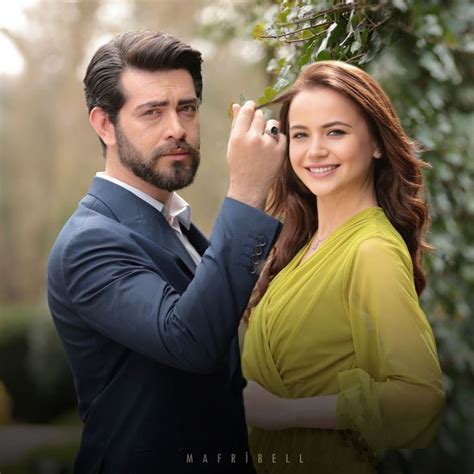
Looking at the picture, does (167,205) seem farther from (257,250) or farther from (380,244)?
(380,244)

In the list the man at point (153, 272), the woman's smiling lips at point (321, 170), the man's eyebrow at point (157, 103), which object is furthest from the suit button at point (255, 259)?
the man's eyebrow at point (157, 103)

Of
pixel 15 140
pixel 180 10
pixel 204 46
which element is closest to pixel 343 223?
pixel 204 46

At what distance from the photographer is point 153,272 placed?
80.8 inches

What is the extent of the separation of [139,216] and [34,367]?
7.96 meters

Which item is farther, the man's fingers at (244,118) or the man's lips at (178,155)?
the man's lips at (178,155)

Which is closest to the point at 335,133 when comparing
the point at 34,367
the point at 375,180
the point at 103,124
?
the point at 375,180

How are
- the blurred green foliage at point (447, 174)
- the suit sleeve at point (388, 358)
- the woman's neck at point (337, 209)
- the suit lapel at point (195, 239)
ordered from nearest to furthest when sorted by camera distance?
1. the suit sleeve at point (388, 358)
2. the woman's neck at point (337, 209)
3. the suit lapel at point (195, 239)
4. the blurred green foliage at point (447, 174)

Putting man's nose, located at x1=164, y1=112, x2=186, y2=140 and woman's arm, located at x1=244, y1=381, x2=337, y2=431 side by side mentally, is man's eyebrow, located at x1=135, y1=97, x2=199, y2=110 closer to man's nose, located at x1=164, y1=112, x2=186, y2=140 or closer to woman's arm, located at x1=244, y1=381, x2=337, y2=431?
man's nose, located at x1=164, y1=112, x2=186, y2=140

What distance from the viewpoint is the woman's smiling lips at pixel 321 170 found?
6.54ft

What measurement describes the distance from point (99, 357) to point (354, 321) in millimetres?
713

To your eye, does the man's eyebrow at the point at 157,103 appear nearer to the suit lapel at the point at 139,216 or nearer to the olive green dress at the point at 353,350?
the suit lapel at the point at 139,216

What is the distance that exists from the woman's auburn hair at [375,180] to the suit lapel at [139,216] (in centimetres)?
25

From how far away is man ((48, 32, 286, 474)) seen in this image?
1945mm

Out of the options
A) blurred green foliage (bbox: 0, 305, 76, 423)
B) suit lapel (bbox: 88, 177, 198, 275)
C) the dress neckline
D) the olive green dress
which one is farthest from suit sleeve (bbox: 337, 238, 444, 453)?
blurred green foliage (bbox: 0, 305, 76, 423)
